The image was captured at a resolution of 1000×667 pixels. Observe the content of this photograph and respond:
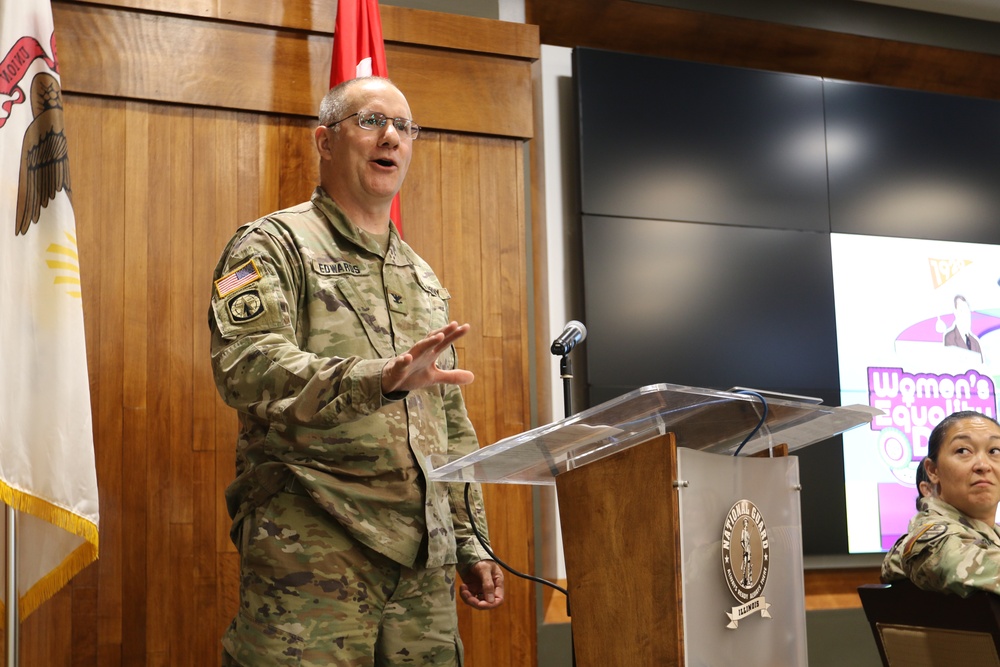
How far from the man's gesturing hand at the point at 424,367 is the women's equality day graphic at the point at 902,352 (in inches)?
130

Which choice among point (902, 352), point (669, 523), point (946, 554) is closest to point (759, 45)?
point (902, 352)

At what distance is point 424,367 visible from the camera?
65.6 inches

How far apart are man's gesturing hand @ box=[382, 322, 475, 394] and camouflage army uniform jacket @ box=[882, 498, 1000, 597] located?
1667 mm

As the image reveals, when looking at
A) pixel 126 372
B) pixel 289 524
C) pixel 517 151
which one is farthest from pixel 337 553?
pixel 517 151

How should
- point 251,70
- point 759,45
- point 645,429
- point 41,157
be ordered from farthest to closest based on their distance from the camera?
point 759,45 → point 251,70 → point 41,157 → point 645,429

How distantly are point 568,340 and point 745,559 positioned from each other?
2.74 ft

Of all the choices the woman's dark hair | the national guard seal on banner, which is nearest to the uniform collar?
the national guard seal on banner

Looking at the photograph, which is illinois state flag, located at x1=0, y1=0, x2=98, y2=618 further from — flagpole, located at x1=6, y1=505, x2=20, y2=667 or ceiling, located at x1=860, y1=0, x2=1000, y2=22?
ceiling, located at x1=860, y1=0, x2=1000, y2=22

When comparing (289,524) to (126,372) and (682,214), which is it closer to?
(126,372)

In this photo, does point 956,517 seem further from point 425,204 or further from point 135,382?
point 135,382

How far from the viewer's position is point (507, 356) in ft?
12.5

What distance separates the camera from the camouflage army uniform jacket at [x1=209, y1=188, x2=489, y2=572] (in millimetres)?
1791

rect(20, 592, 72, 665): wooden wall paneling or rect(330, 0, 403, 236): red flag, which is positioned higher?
rect(330, 0, 403, 236): red flag

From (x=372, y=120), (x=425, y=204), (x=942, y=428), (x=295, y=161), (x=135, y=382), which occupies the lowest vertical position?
(x=942, y=428)
